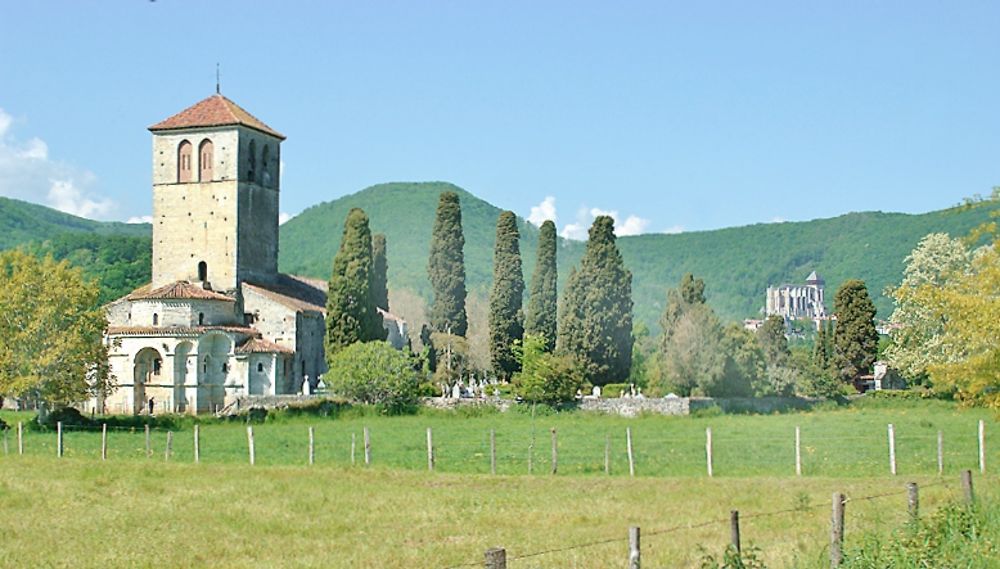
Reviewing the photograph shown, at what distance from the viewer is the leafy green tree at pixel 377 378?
57469mm

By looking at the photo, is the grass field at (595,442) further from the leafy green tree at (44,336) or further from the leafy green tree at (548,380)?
the leafy green tree at (44,336)

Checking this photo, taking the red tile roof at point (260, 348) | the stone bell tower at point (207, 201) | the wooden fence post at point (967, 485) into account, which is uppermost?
the stone bell tower at point (207, 201)

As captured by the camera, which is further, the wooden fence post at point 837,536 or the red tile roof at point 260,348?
the red tile roof at point 260,348

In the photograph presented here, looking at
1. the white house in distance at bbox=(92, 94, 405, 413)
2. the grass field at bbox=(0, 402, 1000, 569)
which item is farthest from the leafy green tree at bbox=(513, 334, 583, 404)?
the white house in distance at bbox=(92, 94, 405, 413)

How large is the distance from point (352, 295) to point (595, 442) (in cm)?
2664

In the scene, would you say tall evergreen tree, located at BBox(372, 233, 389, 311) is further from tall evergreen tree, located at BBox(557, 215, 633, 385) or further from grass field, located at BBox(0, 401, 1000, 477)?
grass field, located at BBox(0, 401, 1000, 477)

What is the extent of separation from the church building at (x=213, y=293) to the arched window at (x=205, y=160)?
0.06m

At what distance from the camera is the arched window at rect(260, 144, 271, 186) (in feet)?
242

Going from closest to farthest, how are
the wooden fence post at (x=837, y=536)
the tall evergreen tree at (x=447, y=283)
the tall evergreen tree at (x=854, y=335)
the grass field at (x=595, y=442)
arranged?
the wooden fence post at (x=837, y=536), the grass field at (x=595, y=442), the tall evergreen tree at (x=447, y=283), the tall evergreen tree at (x=854, y=335)

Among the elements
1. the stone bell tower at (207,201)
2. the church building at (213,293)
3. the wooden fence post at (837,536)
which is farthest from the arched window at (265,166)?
the wooden fence post at (837,536)

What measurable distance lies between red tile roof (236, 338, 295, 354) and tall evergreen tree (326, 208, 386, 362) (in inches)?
136

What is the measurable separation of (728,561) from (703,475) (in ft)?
48.4

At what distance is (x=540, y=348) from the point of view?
200 ft

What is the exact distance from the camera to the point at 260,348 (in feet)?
214
